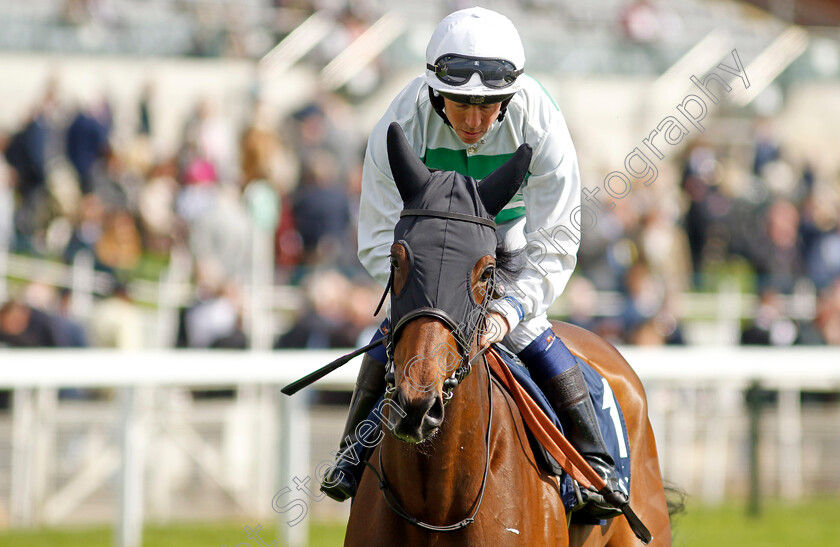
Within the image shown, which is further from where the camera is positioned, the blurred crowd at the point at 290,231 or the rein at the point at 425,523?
the blurred crowd at the point at 290,231

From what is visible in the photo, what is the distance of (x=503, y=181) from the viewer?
3301 millimetres

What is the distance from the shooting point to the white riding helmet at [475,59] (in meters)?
3.58

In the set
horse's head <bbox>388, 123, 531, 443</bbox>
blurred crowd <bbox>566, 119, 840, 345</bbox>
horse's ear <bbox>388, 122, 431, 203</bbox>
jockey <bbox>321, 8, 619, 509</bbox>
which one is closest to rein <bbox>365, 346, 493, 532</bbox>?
horse's head <bbox>388, 123, 531, 443</bbox>

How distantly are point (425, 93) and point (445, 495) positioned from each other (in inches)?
55.5

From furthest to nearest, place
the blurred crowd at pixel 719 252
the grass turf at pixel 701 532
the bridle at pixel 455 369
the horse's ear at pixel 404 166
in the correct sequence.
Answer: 1. the blurred crowd at pixel 719 252
2. the grass turf at pixel 701 532
3. the horse's ear at pixel 404 166
4. the bridle at pixel 455 369

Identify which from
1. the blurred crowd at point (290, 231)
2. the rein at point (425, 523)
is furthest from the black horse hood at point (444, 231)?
the blurred crowd at point (290, 231)

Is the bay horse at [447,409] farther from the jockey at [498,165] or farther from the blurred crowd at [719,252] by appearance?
the blurred crowd at [719,252]

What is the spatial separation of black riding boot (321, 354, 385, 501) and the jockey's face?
33.8 inches

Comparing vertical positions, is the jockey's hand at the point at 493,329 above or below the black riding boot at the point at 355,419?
above

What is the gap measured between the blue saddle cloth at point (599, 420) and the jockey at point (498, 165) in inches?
3.2

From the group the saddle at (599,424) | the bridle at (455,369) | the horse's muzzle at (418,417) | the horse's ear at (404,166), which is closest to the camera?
the horse's muzzle at (418,417)

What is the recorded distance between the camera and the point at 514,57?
3.69m

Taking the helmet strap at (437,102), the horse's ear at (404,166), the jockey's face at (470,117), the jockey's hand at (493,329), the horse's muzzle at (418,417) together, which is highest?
the helmet strap at (437,102)

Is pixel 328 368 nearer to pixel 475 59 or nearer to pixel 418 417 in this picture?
pixel 418 417
